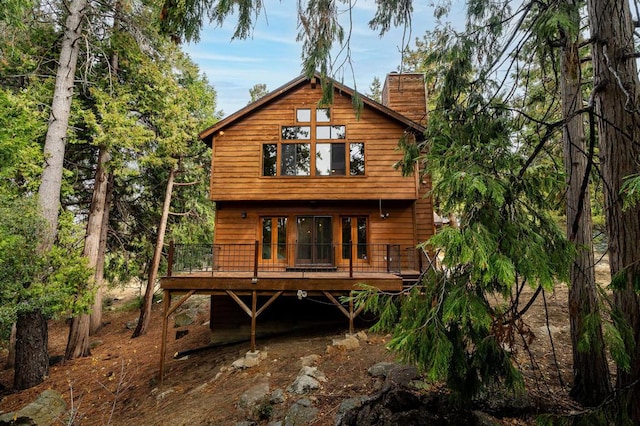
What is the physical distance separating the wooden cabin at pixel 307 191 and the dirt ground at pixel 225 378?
6.55ft

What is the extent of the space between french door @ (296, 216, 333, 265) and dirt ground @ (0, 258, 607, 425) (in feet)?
6.68

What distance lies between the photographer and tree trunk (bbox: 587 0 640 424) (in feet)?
9.39

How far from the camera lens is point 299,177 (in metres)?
9.79

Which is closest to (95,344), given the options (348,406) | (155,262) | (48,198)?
(155,262)

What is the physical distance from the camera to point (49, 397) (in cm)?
668

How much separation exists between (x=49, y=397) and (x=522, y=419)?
28.3 ft

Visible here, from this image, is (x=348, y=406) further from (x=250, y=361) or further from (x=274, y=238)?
(x=274, y=238)

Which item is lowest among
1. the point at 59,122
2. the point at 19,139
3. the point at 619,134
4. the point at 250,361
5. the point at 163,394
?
the point at 163,394

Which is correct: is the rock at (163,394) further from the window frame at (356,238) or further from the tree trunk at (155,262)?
the tree trunk at (155,262)

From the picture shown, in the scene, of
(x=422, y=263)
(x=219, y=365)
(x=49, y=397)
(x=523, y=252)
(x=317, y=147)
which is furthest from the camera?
(x=317, y=147)

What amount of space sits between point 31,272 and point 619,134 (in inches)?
412

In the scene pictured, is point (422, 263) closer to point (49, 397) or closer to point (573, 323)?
point (573, 323)

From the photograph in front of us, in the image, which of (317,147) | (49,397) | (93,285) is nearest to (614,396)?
(317,147)

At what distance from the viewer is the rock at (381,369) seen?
209 inches
